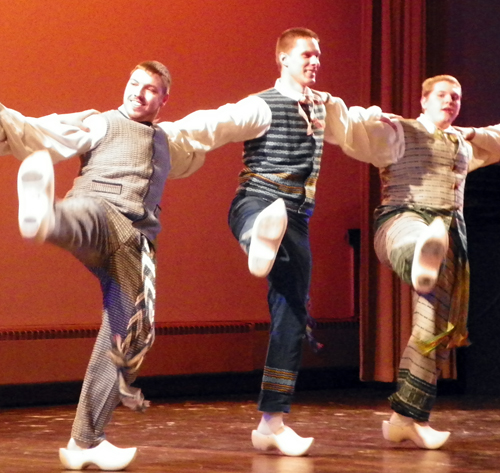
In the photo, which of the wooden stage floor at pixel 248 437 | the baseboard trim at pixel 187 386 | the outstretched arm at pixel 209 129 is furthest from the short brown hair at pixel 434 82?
the baseboard trim at pixel 187 386

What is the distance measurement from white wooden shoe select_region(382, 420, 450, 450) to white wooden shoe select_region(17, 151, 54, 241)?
1431 mm

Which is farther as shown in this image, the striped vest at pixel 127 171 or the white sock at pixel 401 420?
the white sock at pixel 401 420

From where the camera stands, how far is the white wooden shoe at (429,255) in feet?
9.49

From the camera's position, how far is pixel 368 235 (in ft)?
16.6

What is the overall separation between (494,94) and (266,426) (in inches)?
115

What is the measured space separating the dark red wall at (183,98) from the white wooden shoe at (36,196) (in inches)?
75.3

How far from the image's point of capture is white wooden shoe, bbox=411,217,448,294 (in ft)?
9.49

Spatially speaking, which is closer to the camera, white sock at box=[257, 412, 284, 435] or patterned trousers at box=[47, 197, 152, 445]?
patterned trousers at box=[47, 197, 152, 445]

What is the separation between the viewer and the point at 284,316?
10.1ft

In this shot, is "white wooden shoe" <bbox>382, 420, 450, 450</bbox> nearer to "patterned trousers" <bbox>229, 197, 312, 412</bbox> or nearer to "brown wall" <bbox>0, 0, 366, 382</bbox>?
"patterned trousers" <bbox>229, 197, 312, 412</bbox>

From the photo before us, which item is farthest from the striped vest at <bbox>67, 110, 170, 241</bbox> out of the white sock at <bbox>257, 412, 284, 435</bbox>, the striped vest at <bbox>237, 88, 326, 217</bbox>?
the white sock at <bbox>257, 412, 284, 435</bbox>

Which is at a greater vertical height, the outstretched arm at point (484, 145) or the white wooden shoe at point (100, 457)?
the outstretched arm at point (484, 145)

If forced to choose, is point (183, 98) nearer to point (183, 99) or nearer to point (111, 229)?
point (183, 99)

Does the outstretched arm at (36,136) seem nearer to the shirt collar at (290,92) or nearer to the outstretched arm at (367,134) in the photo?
the shirt collar at (290,92)
